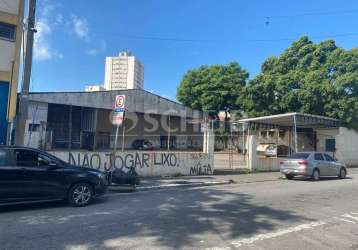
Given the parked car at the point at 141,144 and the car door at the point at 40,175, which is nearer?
the car door at the point at 40,175

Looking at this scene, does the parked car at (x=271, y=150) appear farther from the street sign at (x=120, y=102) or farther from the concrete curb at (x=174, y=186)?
the street sign at (x=120, y=102)

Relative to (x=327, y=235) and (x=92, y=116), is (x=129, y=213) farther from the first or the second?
(x=92, y=116)

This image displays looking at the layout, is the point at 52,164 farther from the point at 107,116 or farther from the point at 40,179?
the point at 107,116

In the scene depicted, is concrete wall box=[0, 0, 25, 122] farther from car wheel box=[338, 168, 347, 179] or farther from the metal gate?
car wheel box=[338, 168, 347, 179]

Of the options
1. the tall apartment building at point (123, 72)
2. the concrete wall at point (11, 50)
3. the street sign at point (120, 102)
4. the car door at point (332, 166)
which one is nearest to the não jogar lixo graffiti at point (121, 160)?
the street sign at point (120, 102)

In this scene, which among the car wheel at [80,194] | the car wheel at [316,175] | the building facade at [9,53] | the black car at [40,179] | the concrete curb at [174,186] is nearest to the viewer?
the black car at [40,179]

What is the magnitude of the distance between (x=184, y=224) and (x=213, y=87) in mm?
41457

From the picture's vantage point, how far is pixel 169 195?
11.3 m

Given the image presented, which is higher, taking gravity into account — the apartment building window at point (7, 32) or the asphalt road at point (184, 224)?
the apartment building window at point (7, 32)

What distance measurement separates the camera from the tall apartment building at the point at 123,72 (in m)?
63.1

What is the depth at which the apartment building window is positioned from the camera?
62.6ft

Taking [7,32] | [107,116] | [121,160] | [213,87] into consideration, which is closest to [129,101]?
[107,116]

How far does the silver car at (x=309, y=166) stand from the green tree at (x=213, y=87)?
2662cm

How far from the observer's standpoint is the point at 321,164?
60.2 ft
